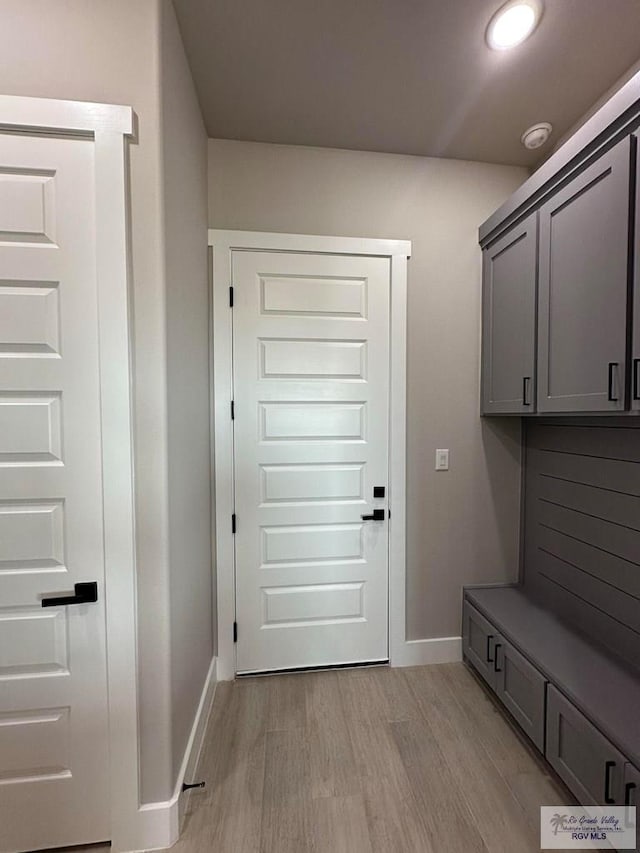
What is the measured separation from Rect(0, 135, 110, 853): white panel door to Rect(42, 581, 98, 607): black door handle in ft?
0.05

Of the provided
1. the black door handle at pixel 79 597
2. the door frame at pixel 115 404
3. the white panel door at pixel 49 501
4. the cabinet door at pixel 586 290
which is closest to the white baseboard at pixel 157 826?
the door frame at pixel 115 404

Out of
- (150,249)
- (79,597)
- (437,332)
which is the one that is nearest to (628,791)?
(79,597)

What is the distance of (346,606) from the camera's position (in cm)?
208

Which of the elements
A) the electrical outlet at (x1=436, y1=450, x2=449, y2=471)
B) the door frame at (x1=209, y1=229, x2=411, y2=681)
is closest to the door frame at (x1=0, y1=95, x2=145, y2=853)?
the door frame at (x1=209, y1=229, x2=411, y2=681)

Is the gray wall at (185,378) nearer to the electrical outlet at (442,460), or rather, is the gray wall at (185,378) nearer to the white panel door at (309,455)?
the white panel door at (309,455)

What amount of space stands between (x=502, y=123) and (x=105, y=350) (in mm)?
2097

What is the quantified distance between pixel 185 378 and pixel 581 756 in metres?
1.97

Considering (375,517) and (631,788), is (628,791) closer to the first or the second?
(631,788)

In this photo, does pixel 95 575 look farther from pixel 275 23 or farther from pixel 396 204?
pixel 396 204

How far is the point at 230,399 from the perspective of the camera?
1965mm

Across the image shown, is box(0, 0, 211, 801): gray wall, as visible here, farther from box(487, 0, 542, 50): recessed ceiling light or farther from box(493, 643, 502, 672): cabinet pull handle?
box(493, 643, 502, 672): cabinet pull handle

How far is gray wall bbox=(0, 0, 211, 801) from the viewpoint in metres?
1.11

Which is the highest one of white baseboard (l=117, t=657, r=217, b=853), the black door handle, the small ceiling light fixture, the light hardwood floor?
the small ceiling light fixture

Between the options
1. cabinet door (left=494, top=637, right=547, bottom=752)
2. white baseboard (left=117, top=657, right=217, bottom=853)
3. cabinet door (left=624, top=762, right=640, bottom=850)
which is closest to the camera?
cabinet door (left=624, top=762, right=640, bottom=850)
